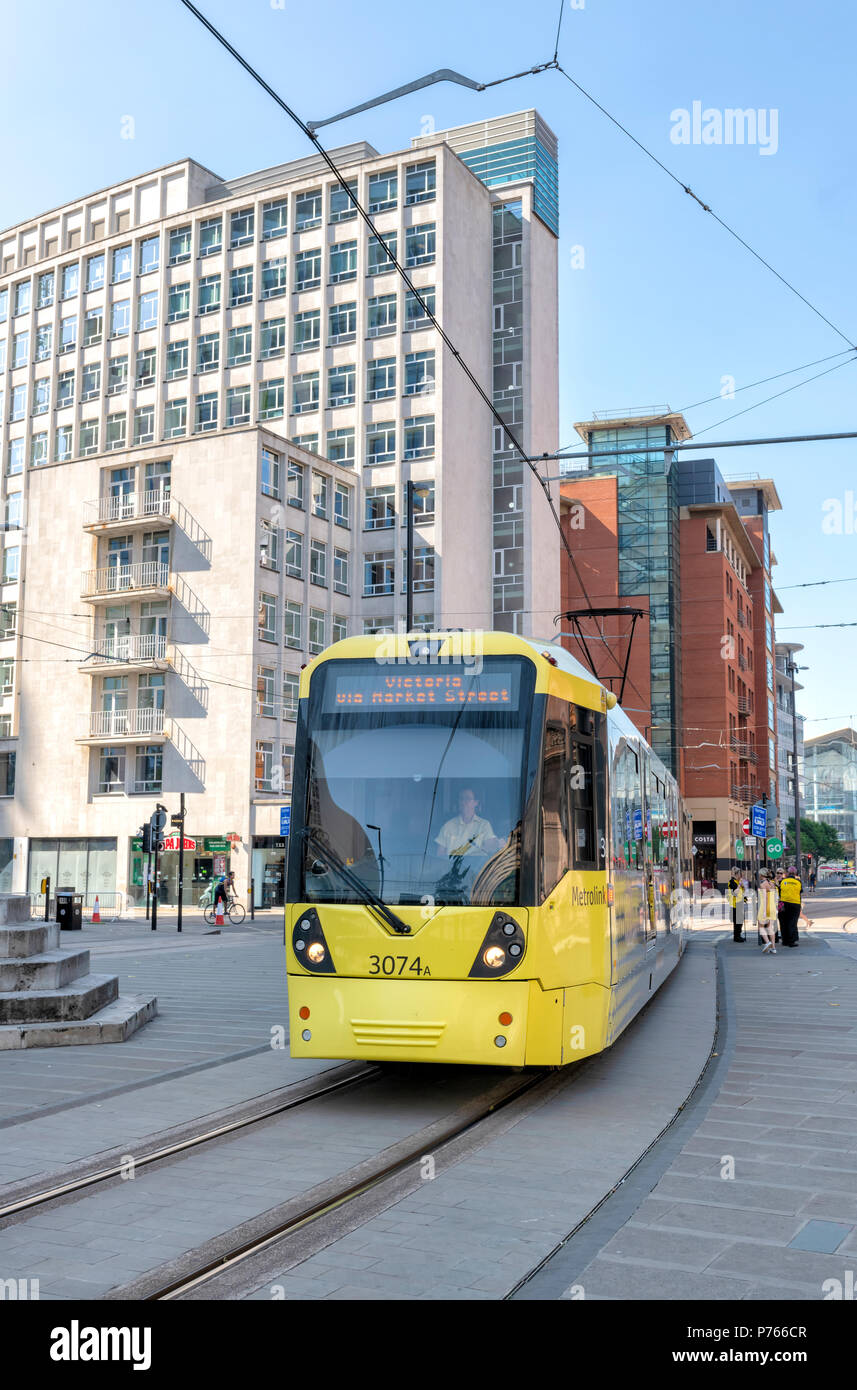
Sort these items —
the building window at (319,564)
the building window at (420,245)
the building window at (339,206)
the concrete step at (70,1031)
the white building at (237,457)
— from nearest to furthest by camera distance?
the concrete step at (70,1031), the white building at (237,457), the building window at (319,564), the building window at (420,245), the building window at (339,206)

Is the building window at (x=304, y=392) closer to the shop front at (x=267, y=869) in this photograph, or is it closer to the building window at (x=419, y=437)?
the building window at (x=419, y=437)

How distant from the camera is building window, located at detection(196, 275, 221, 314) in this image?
5725 cm

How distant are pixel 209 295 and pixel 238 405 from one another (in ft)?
18.2

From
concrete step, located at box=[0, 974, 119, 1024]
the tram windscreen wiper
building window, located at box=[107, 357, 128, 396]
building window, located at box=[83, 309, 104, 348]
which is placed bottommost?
concrete step, located at box=[0, 974, 119, 1024]

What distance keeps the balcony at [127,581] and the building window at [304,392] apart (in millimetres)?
10888

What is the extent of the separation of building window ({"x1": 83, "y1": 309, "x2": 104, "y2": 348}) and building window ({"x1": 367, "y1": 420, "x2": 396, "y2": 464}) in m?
15.5

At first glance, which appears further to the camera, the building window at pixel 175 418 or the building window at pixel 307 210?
the building window at pixel 175 418

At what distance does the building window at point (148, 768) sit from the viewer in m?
48.3

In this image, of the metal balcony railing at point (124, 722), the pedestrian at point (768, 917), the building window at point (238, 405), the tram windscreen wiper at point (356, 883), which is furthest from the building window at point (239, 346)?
the tram windscreen wiper at point (356, 883)

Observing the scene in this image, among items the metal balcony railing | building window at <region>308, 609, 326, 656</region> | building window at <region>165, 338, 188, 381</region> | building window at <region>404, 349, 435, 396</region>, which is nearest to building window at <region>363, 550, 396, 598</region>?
building window at <region>308, 609, 326, 656</region>

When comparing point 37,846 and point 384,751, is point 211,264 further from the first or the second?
point 384,751

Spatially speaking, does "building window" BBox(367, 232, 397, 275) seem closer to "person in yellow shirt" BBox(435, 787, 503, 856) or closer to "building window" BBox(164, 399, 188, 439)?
"building window" BBox(164, 399, 188, 439)

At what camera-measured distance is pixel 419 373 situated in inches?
2084

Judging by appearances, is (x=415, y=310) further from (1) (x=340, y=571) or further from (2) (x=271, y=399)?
(1) (x=340, y=571)
